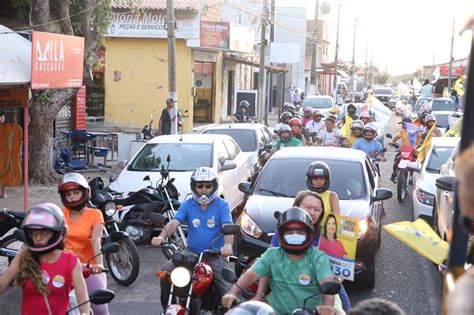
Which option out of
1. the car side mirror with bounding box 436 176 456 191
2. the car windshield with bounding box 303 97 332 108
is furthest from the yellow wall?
the car side mirror with bounding box 436 176 456 191

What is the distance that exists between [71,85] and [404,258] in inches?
231

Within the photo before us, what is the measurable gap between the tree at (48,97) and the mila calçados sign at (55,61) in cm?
284

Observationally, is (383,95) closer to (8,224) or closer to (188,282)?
(8,224)

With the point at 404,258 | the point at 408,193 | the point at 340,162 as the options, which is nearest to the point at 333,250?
the point at 340,162

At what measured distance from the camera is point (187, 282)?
556cm

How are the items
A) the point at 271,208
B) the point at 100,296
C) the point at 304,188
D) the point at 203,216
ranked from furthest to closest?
the point at 304,188, the point at 271,208, the point at 203,216, the point at 100,296

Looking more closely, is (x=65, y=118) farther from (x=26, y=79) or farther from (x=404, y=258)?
(x=404, y=258)

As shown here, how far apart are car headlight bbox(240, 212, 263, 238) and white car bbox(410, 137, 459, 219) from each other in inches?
154

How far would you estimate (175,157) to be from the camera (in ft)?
40.5

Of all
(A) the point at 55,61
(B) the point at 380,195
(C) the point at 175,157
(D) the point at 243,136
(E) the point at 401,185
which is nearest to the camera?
(B) the point at 380,195

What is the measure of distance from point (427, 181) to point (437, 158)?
0.91 metres

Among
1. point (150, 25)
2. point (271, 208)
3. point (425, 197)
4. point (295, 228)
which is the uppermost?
point (150, 25)

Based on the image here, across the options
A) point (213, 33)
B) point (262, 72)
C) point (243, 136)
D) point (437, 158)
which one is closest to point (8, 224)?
point (437, 158)

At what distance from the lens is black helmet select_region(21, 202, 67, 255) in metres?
4.44
